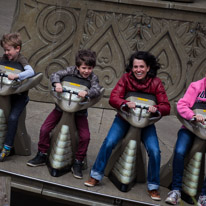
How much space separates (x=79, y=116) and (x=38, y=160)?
59cm

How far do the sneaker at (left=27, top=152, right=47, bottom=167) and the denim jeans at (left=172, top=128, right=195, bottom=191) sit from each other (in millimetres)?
1236

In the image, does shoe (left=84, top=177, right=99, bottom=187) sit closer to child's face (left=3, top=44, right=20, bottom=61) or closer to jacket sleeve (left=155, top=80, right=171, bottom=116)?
jacket sleeve (left=155, top=80, right=171, bottom=116)

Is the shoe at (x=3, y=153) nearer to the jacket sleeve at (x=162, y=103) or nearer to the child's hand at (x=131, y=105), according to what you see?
the child's hand at (x=131, y=105)

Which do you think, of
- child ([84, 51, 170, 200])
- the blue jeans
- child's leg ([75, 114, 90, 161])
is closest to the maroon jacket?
child ([84, 51, 170, 200])

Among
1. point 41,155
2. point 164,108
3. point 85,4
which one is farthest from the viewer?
point 85,4

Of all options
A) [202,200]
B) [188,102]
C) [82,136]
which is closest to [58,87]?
[82,136]

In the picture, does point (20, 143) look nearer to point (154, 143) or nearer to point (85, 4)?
point (154, 143)

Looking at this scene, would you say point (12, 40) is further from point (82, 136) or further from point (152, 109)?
point (152, 109)

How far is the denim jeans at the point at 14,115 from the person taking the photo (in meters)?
3.96

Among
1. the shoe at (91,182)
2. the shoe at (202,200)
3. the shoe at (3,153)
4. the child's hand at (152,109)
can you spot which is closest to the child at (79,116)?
the shoe at (91,182)

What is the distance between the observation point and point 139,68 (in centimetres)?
383

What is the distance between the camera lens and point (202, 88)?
3.85 m

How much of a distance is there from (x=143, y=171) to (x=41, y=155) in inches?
38.5

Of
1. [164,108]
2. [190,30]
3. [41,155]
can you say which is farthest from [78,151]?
[190,30]
